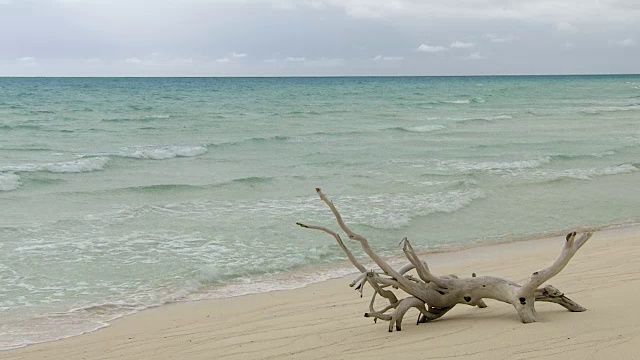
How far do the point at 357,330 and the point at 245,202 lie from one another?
8.10 m

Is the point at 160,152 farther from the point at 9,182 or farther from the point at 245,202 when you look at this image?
the point at 245,202

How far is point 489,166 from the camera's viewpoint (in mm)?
19125

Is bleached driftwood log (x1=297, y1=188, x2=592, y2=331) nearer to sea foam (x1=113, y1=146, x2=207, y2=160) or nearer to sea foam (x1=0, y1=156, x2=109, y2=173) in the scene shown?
sea foam (x1=0, y1=156, x2=109, y2=173)

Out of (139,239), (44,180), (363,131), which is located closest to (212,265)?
(139,239)

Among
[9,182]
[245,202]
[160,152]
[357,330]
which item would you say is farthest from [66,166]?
[357,330]

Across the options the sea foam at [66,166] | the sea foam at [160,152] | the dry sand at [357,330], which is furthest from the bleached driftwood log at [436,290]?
the sea foam at [160,152]

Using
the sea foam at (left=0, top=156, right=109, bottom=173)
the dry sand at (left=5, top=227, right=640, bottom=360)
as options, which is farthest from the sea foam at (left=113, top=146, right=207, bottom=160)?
the dry sand at (left=5, top=227, right=640, bottom=360)

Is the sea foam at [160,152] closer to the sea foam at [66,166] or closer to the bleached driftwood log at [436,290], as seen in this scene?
the sea foam at [66,166]

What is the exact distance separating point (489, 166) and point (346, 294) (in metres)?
12.4

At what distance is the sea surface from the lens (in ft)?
27.7

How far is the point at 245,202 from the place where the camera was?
13.6 metres

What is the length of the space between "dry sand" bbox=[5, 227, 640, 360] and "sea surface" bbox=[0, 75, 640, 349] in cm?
60

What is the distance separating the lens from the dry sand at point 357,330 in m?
4.89

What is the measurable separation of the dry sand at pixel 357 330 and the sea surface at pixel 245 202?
60cm
